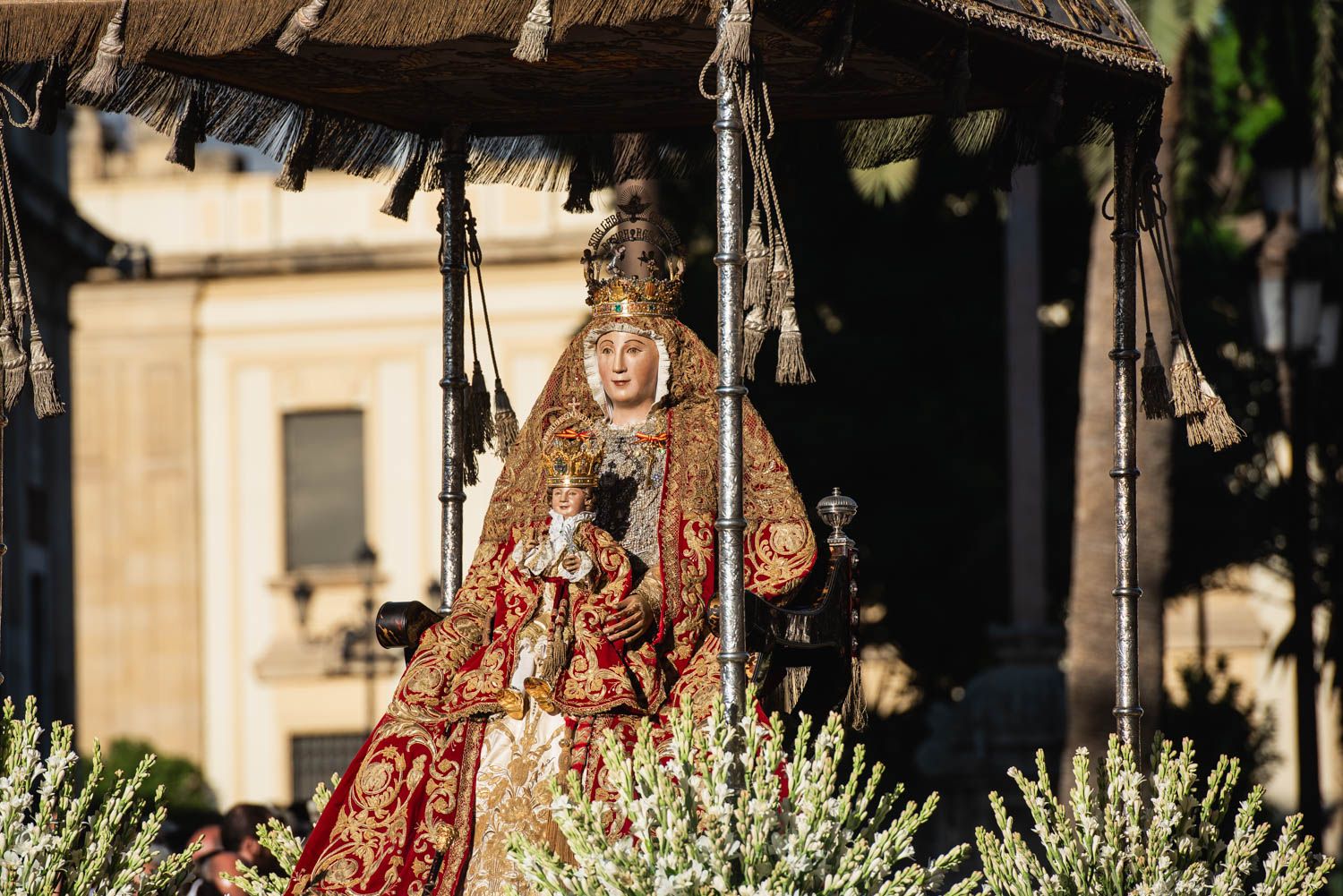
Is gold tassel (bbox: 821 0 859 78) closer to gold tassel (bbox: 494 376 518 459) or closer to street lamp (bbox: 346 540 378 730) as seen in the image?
gold tassel (bbox: 494 376 518 459)

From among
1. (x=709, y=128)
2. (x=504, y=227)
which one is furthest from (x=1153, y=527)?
(x=504, y=227)

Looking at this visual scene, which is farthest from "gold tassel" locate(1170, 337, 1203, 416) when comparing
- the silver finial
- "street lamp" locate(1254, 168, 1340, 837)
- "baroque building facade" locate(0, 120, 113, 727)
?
"baroque building facade" locate(0, 120, 113, 727)

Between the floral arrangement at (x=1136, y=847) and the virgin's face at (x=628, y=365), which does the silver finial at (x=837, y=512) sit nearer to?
the virgin's face at (x=628, y=365)

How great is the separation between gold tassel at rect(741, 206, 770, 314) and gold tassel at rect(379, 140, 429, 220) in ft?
7.68

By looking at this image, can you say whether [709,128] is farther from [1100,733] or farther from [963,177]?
[963,177]

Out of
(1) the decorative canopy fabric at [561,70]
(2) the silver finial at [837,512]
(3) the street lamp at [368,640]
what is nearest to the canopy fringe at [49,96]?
(1) the decorative canopy fabric at [561,70]

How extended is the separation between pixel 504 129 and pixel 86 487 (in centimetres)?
2703

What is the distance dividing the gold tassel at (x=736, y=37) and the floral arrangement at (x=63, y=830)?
2893mm

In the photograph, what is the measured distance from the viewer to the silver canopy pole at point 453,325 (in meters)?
10.1

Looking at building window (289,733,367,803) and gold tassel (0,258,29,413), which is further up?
gold tassel (0,258,29,413)

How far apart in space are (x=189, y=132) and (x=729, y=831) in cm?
355

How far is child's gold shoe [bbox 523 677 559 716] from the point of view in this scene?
26.7 ft

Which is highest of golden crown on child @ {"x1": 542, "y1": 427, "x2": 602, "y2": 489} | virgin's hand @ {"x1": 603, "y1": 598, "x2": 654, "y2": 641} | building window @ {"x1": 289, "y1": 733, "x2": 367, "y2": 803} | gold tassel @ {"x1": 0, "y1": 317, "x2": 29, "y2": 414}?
gold tassel @ {"x1": 0, "y1": 317, "x2": 29, "y2": 414}

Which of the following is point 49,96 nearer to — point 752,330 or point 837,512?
point 752,330
